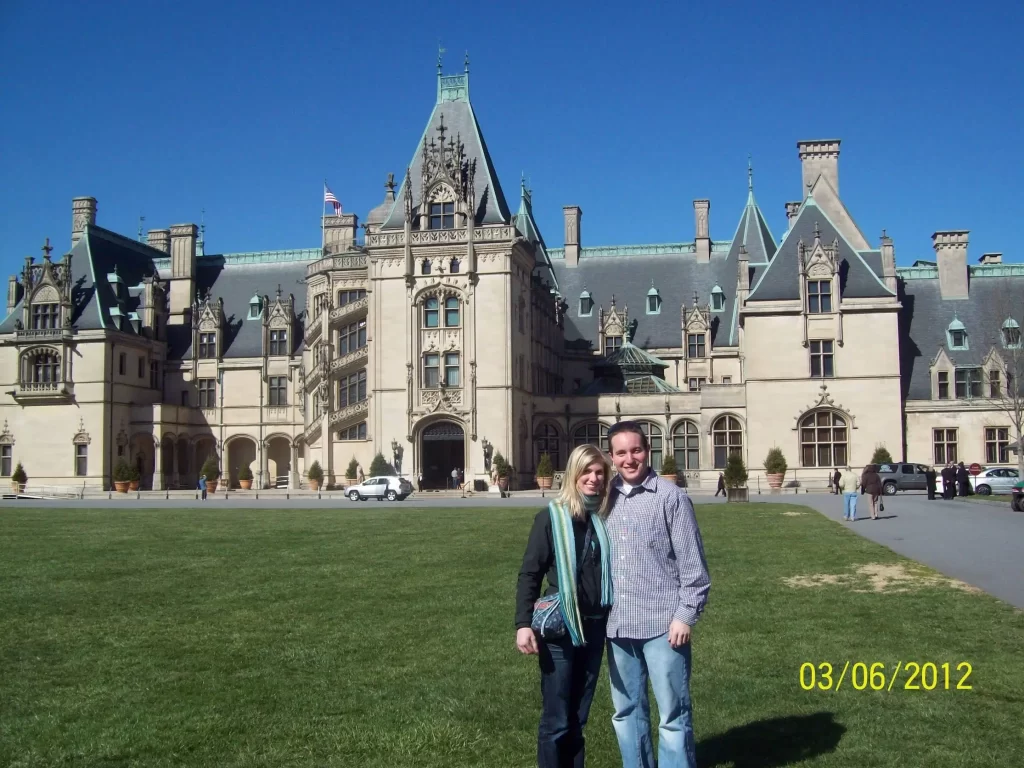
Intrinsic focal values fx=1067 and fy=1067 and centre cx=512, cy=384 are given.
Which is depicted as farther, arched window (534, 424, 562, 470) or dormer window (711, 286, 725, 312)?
dormer window (711, 286, 725, 312)

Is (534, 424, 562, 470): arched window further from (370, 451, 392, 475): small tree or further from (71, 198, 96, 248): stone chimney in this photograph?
(71, 198, 96, 248): stone chimney

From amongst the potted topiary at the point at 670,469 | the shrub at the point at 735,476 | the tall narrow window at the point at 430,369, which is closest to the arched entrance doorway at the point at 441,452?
the tall narrow window at the point at 430,369

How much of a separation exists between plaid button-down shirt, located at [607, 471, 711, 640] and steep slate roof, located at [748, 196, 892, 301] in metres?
48.3

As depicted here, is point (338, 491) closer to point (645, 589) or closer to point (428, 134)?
point (428, 134)

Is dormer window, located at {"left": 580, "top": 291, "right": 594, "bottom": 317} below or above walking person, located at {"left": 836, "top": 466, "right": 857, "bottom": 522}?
above

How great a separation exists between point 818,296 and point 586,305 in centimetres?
1805

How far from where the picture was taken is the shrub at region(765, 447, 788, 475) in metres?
50.8

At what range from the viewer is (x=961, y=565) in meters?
18.0

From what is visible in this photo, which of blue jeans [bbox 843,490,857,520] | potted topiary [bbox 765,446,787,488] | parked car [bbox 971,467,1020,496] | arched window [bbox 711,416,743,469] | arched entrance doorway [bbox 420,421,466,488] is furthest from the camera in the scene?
arched window [bbox 711,416,743,469]

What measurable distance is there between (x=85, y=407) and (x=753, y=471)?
1454 inches

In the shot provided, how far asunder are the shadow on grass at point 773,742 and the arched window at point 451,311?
4533cm
